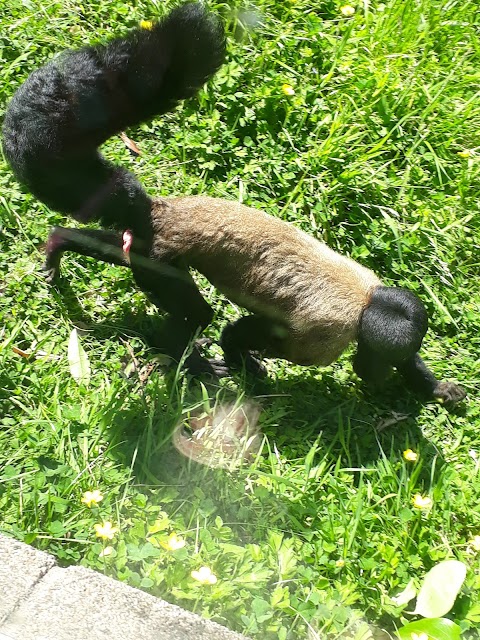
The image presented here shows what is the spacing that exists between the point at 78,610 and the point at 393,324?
2.26m

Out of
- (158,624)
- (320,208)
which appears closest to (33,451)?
(158,624)

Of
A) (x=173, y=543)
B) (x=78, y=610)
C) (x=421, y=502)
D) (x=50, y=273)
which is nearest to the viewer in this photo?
(x=78, y=610)

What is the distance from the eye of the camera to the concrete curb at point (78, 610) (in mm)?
2906

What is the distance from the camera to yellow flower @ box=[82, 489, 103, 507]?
359cm

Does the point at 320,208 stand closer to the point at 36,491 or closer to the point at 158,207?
the point at 158,207

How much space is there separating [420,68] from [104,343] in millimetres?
3252

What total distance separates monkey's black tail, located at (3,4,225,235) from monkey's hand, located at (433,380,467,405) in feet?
Result: 7.58

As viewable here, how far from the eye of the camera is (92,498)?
3.59 meters

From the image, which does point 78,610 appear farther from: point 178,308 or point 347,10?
point 347,10

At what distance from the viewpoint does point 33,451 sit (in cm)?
391

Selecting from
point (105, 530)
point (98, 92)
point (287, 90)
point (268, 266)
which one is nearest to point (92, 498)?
point (105, 530)

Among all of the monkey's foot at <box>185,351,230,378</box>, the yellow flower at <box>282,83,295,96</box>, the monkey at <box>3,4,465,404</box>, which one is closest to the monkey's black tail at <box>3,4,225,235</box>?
the monkey at <box>3,4,465,404</box>

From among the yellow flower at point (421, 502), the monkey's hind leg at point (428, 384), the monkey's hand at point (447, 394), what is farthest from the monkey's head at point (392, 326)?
the yellow flower at point (421, 502)

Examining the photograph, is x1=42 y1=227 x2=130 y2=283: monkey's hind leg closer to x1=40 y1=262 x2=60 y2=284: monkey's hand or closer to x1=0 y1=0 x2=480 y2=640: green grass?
x1=40 y1=262 x2=60 y2=284: monkey's hand
